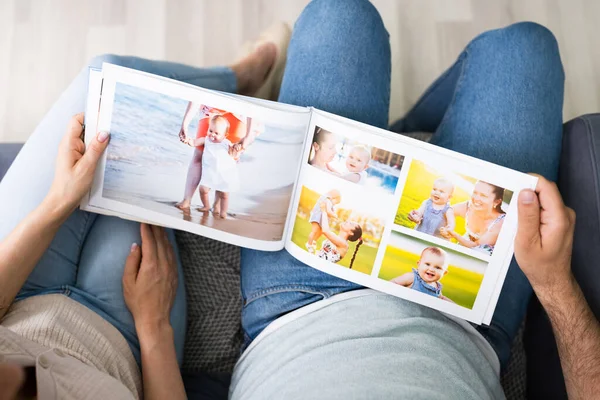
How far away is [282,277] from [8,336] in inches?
15.5

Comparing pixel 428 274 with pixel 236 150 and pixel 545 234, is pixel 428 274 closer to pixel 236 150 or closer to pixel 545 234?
pixel 545 234

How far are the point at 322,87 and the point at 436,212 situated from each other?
293mm

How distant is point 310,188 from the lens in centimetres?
79

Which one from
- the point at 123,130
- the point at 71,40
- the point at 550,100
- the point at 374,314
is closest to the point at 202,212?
the point at 123,130

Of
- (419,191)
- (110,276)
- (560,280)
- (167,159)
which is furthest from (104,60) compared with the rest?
(560,280)

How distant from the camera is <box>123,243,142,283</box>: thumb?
2.69 feet

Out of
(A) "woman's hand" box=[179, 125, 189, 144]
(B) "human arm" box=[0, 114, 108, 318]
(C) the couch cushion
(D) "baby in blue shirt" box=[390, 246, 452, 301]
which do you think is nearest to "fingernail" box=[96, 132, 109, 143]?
(B) "human arm" box=[0, 114, 108, 318]

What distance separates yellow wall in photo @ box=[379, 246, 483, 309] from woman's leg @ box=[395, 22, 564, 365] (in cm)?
9

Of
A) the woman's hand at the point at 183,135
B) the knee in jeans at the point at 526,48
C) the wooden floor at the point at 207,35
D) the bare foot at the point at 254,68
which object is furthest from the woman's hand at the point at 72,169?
the knee in jeans at the point at 526,48

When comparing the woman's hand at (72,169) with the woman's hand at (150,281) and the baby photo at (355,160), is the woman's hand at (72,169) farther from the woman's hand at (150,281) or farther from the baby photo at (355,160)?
the baby photo at (355,160)

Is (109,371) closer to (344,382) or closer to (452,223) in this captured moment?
(344,382)

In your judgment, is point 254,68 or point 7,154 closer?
point 7,154

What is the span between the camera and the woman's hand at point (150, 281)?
0.80m

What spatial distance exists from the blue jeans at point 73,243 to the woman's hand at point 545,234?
556 mm
